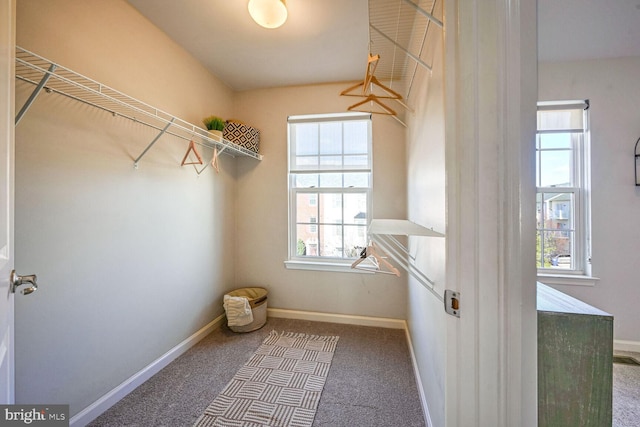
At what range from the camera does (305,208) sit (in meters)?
2.65

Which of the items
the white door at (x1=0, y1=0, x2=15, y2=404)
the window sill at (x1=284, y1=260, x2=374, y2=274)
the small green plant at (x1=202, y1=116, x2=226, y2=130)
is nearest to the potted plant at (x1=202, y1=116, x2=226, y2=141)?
the small green plant at (x1=202, y1=116, x2=226, y2=130)

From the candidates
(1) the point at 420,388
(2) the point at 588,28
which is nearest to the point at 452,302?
(1) the point at 420,388

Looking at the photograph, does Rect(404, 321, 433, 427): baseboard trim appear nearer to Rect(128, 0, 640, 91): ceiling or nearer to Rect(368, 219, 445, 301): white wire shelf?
Rect(368, 219, 445, 301): white wire shelf

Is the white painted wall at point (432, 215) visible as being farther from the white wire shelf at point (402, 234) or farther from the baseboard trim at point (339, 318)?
the baseboard trim at point (339, 318)

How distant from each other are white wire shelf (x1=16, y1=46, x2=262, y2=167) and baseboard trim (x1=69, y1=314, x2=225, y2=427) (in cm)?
143

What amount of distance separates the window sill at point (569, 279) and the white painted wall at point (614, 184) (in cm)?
4

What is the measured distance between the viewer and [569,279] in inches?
80.2

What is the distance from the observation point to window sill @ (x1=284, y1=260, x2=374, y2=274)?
8.07 ft

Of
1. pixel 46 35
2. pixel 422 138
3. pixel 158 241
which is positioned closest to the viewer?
pixel 46 35

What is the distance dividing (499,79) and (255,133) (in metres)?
2.27

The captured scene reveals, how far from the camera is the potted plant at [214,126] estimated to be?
198 cm

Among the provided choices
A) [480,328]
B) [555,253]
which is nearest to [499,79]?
[480,328]

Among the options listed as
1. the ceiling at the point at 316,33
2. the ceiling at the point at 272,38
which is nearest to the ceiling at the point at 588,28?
the ceiling at the point at 316,33

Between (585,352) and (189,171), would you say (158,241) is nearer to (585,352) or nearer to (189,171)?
(189,171)
